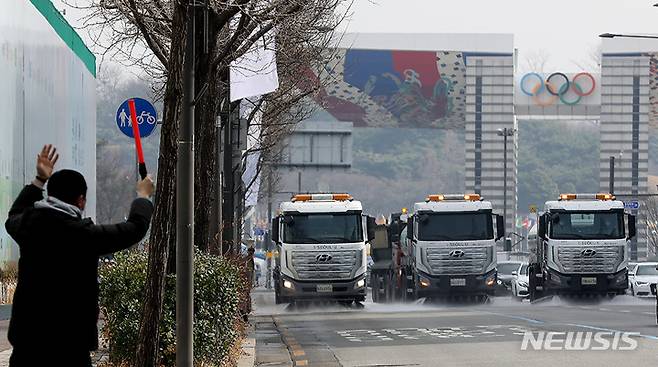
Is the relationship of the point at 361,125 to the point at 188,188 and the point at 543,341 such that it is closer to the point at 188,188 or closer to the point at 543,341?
the point at 543,341

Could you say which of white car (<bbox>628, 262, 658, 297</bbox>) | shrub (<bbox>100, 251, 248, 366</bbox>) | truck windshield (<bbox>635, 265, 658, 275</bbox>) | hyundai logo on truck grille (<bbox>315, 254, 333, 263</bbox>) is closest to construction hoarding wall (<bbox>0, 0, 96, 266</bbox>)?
hyundai logo on truck grille (<bbox>315, 254, 333, 263</bbox>)

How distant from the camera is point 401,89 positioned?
97625mm

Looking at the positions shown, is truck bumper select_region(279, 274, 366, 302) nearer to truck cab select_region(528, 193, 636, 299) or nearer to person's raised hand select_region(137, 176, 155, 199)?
truck cab select_region(528, 193, 636, 299)

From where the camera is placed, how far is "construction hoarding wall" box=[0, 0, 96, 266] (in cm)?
3019

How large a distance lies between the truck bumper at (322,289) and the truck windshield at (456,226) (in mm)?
2731

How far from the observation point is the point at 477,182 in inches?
4011

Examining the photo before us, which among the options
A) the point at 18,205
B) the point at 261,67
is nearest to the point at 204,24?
the point at 18,205

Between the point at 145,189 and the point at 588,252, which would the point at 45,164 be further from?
the point at 588,252

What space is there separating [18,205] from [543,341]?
48.2 ft

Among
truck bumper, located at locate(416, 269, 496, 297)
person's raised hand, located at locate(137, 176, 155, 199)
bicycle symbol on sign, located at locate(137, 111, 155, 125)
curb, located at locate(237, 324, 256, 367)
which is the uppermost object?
bicycle symbol on sign, located at locate(137, 111, 155, 125)

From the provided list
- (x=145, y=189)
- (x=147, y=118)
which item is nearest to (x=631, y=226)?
(x=147, y=118)

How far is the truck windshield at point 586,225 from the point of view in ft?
136

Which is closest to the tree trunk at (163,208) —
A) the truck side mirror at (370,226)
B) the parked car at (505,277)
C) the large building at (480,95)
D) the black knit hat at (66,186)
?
the black knit hat at (66,186)

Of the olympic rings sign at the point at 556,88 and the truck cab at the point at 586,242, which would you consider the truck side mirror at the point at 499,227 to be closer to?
the truck cab at the point at 586,242
